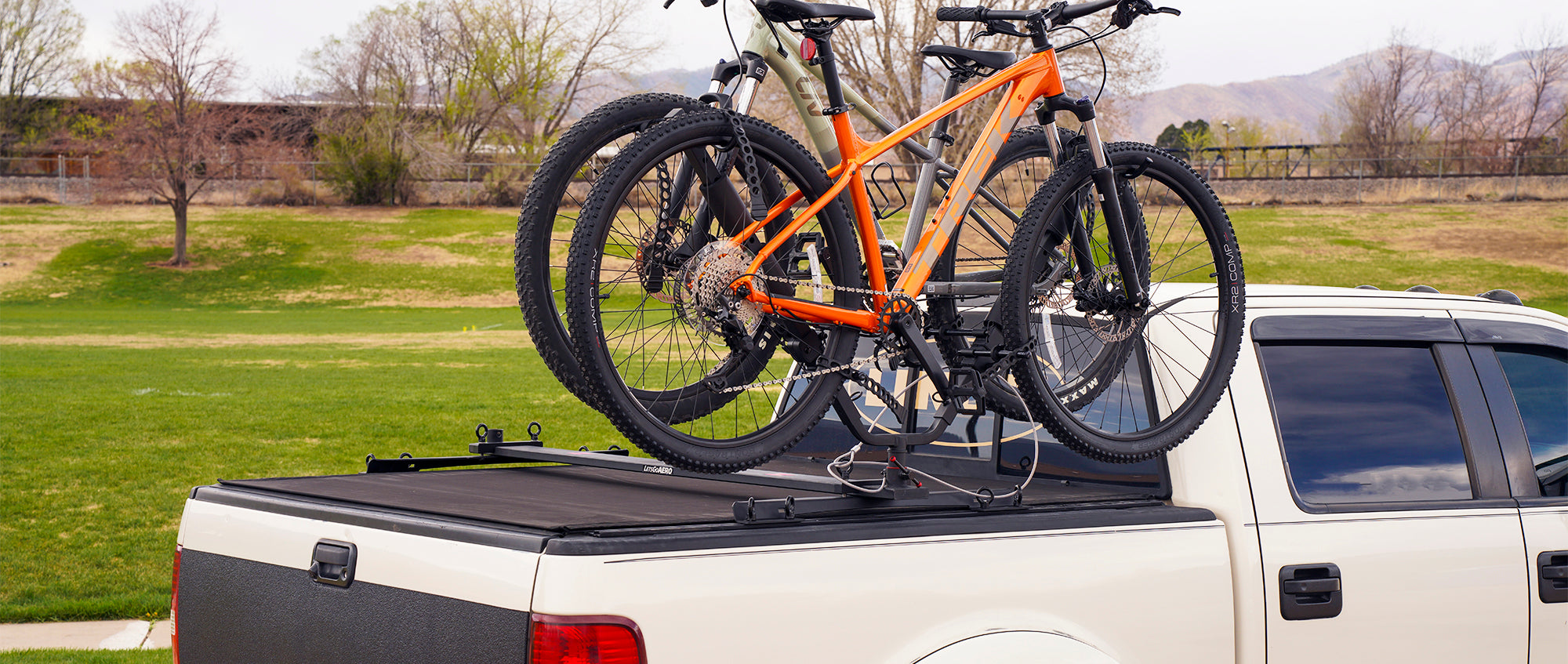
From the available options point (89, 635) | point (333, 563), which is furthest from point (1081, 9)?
point (89, 635)

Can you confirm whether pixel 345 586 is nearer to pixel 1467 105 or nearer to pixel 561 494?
pixel 561 494

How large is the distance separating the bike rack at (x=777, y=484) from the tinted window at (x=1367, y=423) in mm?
996

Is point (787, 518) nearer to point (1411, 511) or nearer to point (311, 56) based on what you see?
point (1411, 511)

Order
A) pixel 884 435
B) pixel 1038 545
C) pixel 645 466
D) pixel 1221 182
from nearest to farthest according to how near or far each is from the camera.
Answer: pixel 1038 545 → pixel 884 435 → pixel 645 466 → pixel 1221 182

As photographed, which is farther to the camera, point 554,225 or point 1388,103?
point 1388,103

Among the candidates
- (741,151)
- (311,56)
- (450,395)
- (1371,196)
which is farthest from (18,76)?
(741,151)

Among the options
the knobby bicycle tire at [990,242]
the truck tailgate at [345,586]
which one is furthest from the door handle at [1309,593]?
the truck tailgate at [345,586]

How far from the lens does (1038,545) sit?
285cm

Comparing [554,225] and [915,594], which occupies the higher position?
[554,225]

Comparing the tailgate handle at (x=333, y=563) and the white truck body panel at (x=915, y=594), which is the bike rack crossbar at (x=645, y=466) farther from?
the tailgate handle at (x=333, y=563)

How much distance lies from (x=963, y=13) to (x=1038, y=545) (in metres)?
1.75

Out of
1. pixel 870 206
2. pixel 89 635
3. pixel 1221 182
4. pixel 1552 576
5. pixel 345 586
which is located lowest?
pixel 89 635

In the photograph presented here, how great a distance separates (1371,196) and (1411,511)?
193 feet

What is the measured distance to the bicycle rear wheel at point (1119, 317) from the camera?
335 centimetres
